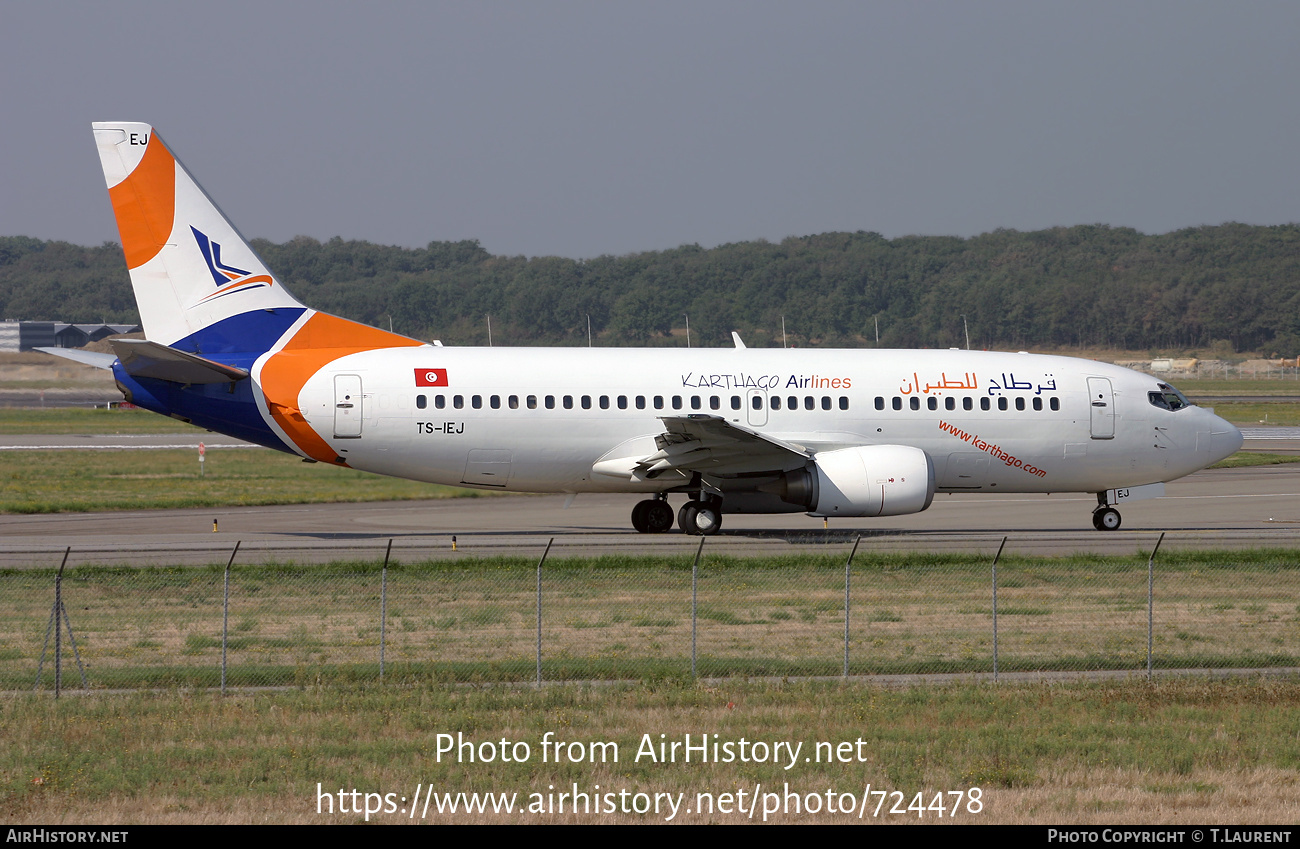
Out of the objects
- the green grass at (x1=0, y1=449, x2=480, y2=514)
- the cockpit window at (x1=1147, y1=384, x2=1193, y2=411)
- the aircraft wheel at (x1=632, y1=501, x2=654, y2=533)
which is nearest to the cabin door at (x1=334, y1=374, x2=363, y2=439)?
the aircraft wheel at (x1=632, y1=501, x2=654, y2=533)

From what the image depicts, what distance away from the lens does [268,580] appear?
61.2ft

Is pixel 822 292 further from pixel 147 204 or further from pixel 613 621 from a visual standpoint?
pixel 613 621

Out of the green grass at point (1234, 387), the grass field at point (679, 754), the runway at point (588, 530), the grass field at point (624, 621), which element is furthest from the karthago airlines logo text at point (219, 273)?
the green grass at point (1234, 387)

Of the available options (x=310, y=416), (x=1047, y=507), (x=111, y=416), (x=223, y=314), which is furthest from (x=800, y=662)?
(x=111, y=416)

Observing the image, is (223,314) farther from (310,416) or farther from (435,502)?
(435,502)

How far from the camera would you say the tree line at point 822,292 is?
133m

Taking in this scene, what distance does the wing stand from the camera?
1019 inches

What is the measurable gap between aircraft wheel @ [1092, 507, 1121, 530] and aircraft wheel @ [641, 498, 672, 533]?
29.9ft

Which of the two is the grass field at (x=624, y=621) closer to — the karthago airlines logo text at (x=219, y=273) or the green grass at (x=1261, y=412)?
the karthago airlines logo text at (x=219, y=273)

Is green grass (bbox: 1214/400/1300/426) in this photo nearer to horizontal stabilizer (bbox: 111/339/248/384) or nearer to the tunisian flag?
the tunisian flag

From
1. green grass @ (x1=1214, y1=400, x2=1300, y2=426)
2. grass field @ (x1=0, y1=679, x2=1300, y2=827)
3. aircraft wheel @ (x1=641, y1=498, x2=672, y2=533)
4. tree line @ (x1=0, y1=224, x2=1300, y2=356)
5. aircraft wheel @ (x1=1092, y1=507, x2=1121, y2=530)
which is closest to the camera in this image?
grass field @ (x1=0, y1=679, x2=1300, y2=827)

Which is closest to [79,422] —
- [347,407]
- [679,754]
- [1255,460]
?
[347,407]

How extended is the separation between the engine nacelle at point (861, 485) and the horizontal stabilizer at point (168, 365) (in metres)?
11.0

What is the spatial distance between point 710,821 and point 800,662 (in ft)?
18.0
